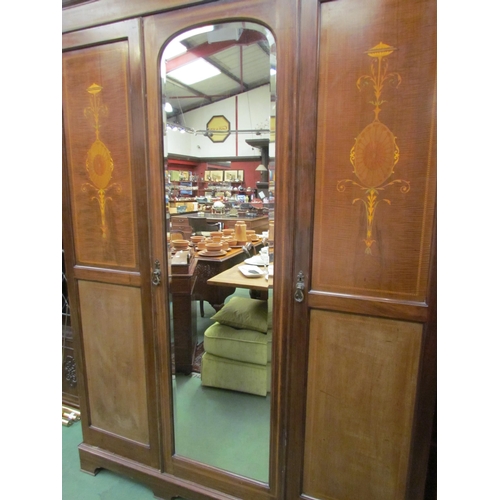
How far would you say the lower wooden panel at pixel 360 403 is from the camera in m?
1.11

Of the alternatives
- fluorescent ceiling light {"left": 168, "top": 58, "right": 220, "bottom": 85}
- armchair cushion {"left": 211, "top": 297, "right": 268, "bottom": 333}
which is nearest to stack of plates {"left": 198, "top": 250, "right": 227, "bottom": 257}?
armchair cushion {"left": 211, "top": 297, "right": 268, "bottom": 333}

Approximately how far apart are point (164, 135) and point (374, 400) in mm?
1311

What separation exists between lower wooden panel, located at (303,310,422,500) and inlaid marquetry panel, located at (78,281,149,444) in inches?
32.2

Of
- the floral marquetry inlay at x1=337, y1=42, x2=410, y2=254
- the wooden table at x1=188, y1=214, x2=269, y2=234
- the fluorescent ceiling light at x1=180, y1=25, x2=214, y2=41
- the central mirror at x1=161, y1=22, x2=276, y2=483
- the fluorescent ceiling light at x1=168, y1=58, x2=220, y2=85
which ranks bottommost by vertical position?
the central mirror at x1=161, y1=22, x2=276, y2=483

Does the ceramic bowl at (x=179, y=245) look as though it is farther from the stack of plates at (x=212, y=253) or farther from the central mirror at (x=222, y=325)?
the stack of plates at (x=212, y=253)

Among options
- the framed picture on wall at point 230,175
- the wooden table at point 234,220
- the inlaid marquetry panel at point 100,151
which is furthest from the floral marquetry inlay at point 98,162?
the framed picture on wall at point 230,175

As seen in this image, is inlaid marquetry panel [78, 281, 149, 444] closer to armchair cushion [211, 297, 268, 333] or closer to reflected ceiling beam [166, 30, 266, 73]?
armchair cushion [211, 297, 268, 333]

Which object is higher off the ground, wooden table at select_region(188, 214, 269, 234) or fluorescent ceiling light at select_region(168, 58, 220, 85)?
fluorescent ceiling light at select_region(168, 58, 220, 85)

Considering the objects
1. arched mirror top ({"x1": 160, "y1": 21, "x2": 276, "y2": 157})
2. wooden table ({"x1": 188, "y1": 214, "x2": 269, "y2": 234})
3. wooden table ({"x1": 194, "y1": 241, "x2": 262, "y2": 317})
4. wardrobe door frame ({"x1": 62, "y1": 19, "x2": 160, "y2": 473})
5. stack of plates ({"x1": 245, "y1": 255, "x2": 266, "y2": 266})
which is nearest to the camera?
wardrobe door frame ({"x1": 62, "y1": 19, "x2": 160, "y2": 473})

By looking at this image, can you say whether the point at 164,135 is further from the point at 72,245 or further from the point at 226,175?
the point at 226,175

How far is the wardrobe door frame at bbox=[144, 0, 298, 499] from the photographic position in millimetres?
1066

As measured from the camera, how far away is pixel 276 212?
1153 millimetres

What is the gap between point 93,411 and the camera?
1.67 metres

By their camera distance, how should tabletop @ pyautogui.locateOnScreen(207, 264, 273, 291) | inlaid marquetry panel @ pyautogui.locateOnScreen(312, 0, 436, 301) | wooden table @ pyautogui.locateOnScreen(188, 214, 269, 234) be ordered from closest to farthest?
inlaid marquetry panel @ pyautogui.locateOnScreen(312, 0, 436, 301), tabletop @ pyautogui.locateOnScreen(207, 264, 273, 291), wooden table @ pyautogui.locateOnScreen(188, 214, 269, 234)
